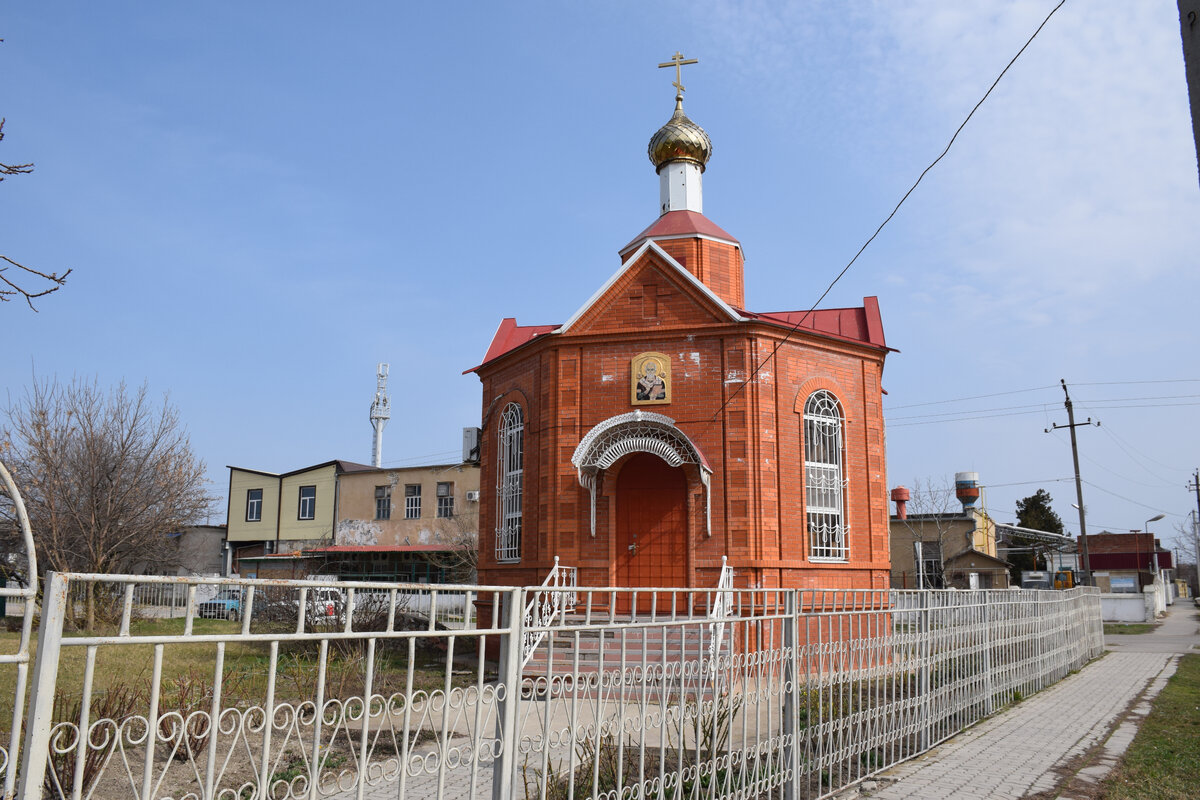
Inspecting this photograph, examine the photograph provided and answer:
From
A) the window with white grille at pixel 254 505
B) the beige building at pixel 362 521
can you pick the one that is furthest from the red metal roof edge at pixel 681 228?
the window with white grille at pixel 254 505

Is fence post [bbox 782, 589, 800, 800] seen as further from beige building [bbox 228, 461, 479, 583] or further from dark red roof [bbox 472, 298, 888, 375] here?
beige building [bbox 228, 461, 479, 583]

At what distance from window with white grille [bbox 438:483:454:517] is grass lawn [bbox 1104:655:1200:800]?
2484cm

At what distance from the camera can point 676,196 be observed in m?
17.5

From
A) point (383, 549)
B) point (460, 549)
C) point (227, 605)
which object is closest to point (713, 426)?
point (227, 605)

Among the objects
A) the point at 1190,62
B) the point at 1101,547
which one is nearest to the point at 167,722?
the point at 1190,62

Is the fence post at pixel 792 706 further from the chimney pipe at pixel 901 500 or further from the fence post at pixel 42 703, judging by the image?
the chimney pipe at pixel 901 500

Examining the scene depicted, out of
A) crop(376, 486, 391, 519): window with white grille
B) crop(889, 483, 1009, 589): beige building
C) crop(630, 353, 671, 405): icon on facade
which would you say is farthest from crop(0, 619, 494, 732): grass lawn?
crop(889, 483, 1009, 589): beige building

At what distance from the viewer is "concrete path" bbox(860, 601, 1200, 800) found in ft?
21.9

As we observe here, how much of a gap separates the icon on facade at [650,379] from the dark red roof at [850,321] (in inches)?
99.9

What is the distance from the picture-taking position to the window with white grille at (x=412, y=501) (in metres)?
33.6

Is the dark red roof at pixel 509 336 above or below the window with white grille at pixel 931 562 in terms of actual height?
above

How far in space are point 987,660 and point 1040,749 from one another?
1.83m

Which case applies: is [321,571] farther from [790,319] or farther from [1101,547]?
[1101,547]

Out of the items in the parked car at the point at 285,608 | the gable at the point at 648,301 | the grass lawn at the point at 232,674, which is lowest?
the grass lawn at the point at 232,674
